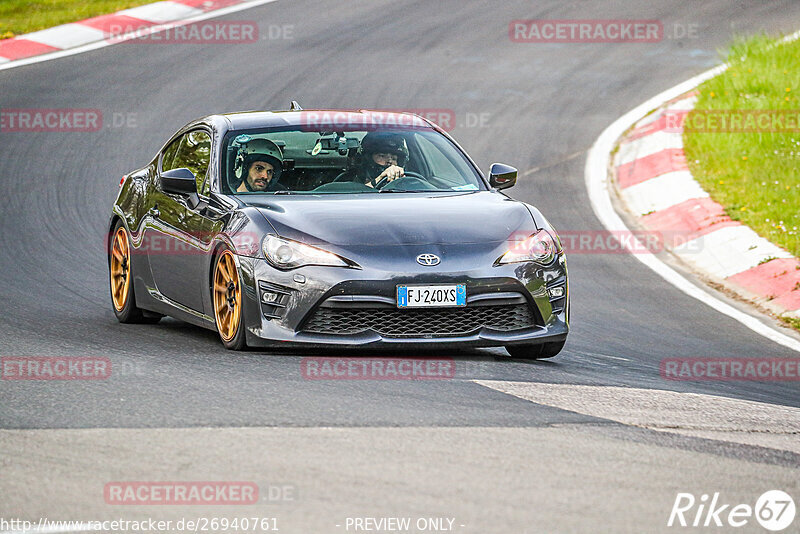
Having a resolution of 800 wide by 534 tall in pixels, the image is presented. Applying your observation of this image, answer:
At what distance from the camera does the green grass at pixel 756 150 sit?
1280 cm

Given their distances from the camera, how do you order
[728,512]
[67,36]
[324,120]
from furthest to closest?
[67,36] → [324,120] → [728,512]

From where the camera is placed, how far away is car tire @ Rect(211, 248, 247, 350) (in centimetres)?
770

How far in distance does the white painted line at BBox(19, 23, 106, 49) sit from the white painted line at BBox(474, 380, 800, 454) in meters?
14.8

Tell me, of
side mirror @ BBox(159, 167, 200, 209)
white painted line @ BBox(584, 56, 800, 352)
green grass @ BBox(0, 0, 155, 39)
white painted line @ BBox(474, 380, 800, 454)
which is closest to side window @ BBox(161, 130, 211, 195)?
side mirror @ BBox(159, 167, 200, 209)

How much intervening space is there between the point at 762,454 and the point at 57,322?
503 centimetres

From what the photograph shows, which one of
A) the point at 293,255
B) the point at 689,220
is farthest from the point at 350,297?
the point at 689,220

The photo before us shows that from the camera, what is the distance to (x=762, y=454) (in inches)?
229

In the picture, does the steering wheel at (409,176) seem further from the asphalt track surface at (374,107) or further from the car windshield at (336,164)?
the asphalt track surface at (374,107)

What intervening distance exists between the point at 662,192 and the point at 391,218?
6791mm

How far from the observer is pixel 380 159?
883cm

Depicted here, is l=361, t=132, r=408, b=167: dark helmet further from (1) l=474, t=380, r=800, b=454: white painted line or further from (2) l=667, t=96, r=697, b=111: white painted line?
(2) l=667, t=96, r=697, b=111: white painted line

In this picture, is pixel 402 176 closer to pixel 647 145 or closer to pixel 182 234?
pixel 182 234

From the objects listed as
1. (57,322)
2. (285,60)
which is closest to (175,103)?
(285,60)

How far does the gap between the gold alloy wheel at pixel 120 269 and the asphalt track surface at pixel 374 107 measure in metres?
0.17
